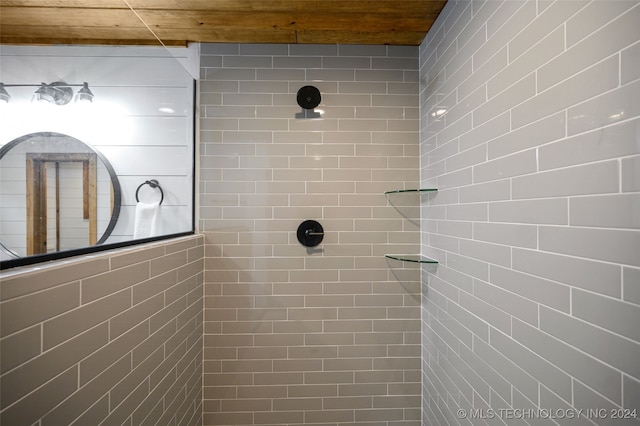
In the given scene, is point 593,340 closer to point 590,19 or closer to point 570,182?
point 570,182

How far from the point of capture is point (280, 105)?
1.60 m

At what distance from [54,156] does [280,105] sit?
1051 millimetres

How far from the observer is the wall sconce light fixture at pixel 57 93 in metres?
0.75

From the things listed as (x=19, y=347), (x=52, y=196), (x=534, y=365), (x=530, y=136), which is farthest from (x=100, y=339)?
(x=530, y=136)

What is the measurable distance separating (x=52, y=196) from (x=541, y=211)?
1.32 m

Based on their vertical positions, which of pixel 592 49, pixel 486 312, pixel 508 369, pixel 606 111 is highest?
pixel 592 49

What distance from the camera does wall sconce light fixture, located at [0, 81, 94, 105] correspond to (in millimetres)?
755

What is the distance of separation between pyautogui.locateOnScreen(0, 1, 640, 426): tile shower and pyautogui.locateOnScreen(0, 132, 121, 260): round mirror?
11 centimetres

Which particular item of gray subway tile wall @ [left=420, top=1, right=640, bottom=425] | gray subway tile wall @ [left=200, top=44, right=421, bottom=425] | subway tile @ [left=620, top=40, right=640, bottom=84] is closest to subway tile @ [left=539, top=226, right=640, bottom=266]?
gray subway tile wall @ [left=420, top=1, right=640, bottom=425]

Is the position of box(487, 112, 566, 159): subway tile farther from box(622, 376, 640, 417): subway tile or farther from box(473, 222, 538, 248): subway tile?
box(622, 376, 640, 417): subway tile

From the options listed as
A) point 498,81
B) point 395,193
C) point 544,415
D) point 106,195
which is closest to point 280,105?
point 395,193

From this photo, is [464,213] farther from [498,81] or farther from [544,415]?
[544,415]

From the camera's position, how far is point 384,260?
161cm

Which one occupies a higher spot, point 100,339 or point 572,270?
point 572,270
